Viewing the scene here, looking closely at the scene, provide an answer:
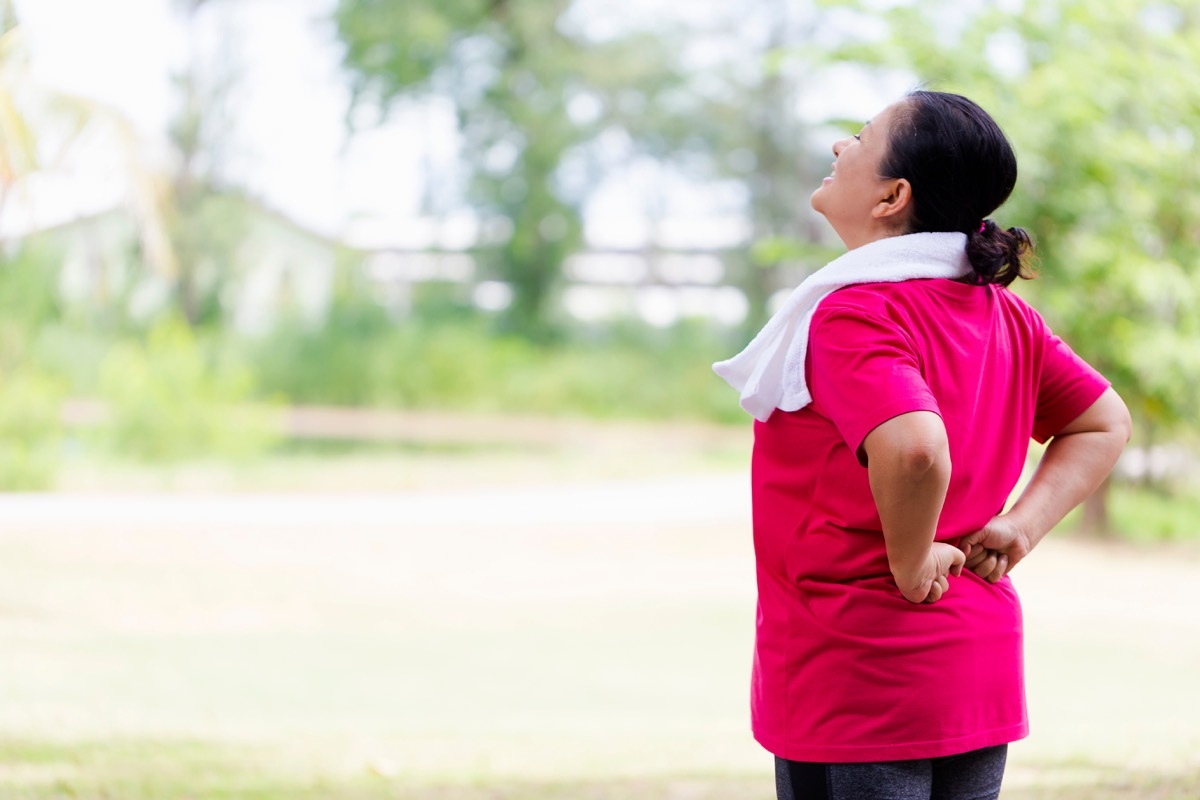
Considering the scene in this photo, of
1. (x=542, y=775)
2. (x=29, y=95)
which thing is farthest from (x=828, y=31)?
(x=542, y=775)

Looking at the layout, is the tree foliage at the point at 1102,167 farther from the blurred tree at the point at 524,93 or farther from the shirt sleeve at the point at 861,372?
the blurred tree at the point at 524,93

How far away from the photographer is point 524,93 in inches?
837

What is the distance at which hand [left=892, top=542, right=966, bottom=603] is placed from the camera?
1466mm

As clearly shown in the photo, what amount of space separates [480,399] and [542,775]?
16.2 m

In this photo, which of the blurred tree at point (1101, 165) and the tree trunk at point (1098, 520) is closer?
the blurred tree at point (1101, 165)

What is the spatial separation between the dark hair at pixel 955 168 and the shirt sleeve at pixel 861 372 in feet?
0.69

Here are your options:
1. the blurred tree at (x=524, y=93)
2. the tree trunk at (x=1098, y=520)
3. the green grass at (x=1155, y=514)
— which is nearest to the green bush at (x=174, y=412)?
the blurred tree at (x=524, y=93)

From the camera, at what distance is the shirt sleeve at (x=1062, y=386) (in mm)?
1710

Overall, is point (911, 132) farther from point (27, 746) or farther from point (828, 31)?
point (828, 31)

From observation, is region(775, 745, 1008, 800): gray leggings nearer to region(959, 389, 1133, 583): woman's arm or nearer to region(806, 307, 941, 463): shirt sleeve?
region(959, 389, 1133, 583): woman's arm

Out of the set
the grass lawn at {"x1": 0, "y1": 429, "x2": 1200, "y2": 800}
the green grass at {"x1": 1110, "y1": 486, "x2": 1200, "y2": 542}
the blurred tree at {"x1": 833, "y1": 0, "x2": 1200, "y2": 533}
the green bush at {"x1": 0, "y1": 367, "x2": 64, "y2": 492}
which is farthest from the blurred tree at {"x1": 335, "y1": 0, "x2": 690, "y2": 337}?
the green grass at {"x1": 1110, "y1": 486, "x2": 1200, "y2": 542}

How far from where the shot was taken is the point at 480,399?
66.5ft

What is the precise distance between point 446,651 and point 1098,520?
645 cm

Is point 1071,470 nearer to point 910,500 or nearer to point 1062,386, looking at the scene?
point 1062,386
